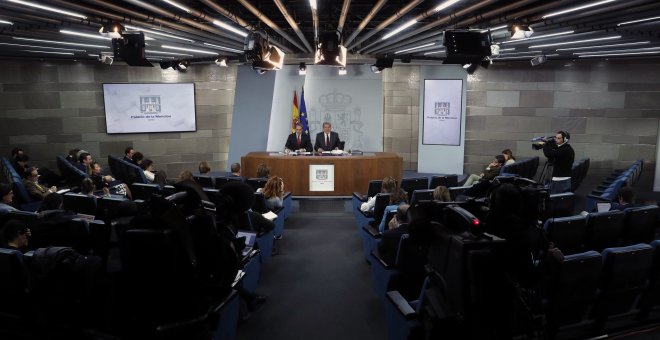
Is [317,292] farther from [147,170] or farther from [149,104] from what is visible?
[149,104]

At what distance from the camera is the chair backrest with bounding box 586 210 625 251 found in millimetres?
4203

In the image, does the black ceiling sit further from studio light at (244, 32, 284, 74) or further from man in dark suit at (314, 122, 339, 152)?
man in dark suit at (314, 122, 339, 152)

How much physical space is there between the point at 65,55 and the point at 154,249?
8.99m

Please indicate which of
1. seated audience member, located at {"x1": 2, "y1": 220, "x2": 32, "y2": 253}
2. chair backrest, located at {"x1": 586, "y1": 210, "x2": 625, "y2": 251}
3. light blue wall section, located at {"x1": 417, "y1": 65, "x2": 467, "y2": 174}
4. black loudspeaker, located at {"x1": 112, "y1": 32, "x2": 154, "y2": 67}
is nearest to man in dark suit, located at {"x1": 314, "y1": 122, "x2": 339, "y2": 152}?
light blue wall section, located at {"x1": 417, "y1": 65, "x2": 467, "y2": 174}

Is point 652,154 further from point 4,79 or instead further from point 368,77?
point 4,79

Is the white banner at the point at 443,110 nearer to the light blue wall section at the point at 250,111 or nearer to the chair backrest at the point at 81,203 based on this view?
the light blue wall section at the point at 250,111

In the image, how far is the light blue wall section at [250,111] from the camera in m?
10.9

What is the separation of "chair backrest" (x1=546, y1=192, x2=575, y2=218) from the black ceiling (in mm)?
2033

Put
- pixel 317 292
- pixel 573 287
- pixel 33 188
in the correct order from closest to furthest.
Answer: pixel 573 287
pixel 317 292
pixel 33 188

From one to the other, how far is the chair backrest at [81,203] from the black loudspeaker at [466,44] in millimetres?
4728

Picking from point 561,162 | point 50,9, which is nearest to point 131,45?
point 50,9

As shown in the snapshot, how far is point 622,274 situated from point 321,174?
17.9ft

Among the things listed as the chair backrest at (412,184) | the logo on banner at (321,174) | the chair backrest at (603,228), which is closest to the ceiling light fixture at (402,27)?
the chair backrest at (412,184)

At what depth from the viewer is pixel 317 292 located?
14.9 ft
